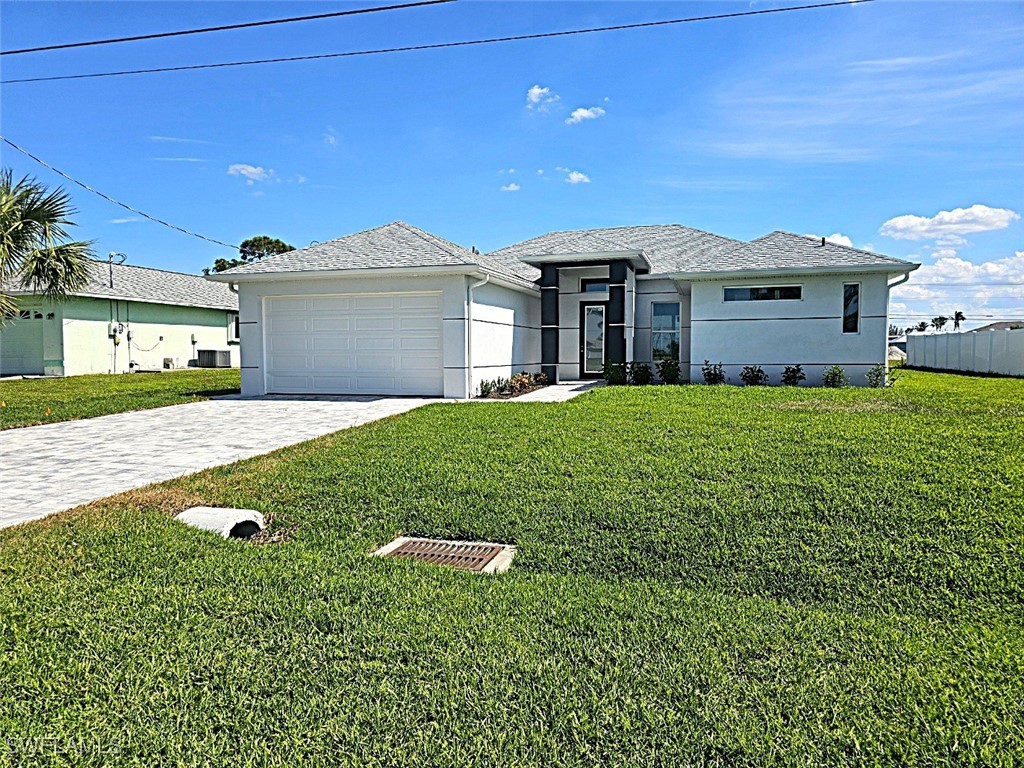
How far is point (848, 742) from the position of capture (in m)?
2.42

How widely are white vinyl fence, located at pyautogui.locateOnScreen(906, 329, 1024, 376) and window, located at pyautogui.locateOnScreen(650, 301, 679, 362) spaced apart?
471 inches

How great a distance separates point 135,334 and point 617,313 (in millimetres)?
19679

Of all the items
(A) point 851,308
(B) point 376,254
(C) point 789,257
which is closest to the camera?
(B) point 376,254

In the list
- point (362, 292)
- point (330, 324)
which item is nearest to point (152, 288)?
point (330, 324)

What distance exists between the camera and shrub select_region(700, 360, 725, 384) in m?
16.3

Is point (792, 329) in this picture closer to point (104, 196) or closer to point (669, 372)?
point (669, 372)

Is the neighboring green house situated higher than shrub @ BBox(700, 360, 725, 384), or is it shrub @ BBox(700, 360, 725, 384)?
the neighboring green house

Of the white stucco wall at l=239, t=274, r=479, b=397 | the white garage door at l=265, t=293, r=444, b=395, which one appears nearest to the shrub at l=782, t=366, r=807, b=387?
the white stucco wall at l=239, t=274, r=479, b=397

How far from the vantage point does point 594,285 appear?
729 inches

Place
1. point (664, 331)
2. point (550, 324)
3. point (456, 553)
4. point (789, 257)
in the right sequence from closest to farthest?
point (456, 553)
point (789, 257)
point (550, 324)
point (664, 331)

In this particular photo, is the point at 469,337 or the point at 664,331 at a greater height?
the point at 664,331

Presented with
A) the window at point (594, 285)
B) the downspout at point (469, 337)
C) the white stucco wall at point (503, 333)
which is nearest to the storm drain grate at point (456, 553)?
the downspout at point (469, 337)

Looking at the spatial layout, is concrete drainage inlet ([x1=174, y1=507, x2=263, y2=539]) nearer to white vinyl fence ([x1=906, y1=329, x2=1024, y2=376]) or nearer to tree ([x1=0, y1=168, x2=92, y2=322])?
tree ([x1=0, y1=168, x2=92, y2=322])

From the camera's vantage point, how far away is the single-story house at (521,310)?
1410cm
